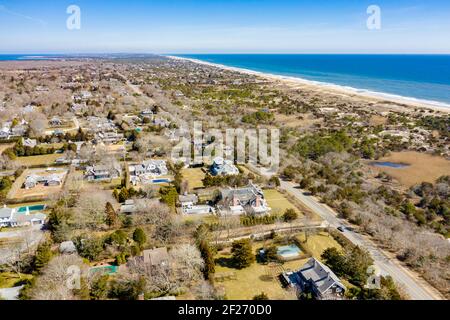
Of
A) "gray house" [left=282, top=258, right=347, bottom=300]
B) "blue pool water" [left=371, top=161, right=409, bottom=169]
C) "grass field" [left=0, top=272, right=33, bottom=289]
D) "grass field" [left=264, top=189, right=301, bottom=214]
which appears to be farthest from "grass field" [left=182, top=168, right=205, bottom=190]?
"blue pool water" [left=371, top=161, right=409, bottom=169]

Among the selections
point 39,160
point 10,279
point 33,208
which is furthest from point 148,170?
point 10,279

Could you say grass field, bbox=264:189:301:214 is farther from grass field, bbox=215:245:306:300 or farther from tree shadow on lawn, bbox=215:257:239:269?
tree shadow on lawn, bbox=215:257:239:269

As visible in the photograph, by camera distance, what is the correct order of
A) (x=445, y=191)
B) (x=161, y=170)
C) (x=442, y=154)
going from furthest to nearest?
(x=442, y=154), (x=161, y=170), (x=445, y=191)
